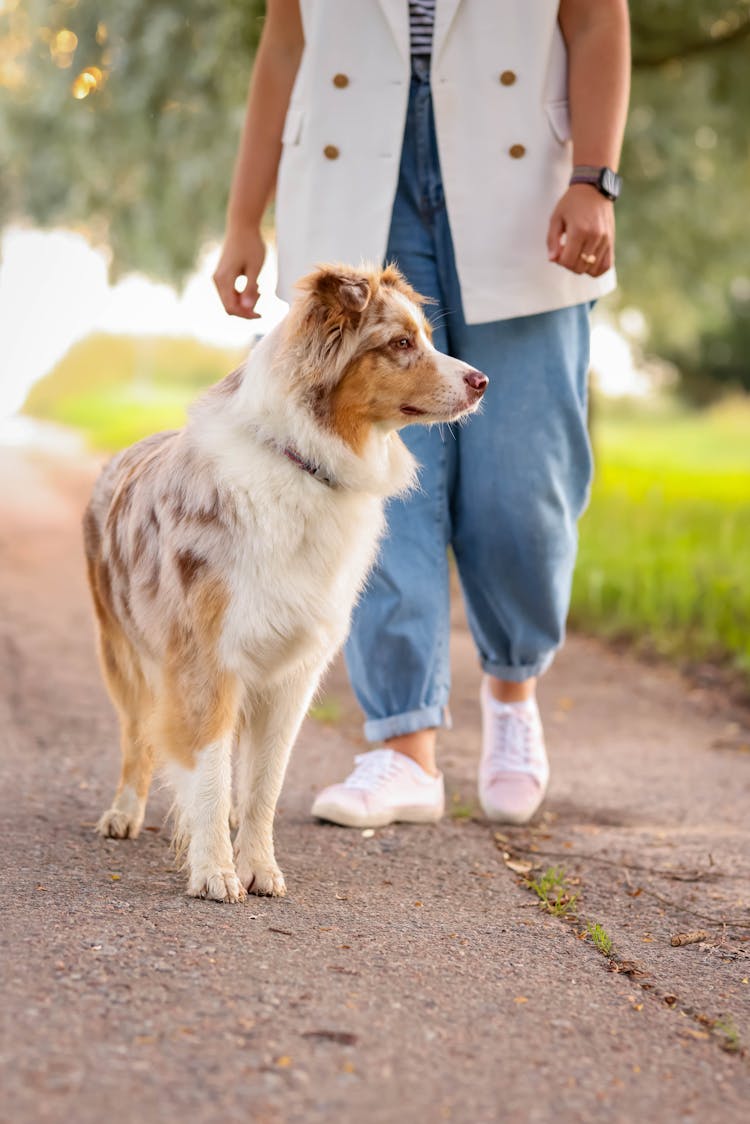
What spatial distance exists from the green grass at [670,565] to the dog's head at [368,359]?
3.67 meters

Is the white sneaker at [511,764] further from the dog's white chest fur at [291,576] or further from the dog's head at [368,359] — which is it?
the dog's head at [368,359]

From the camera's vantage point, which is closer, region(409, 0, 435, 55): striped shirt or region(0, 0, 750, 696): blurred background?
region(409, 0, 435, 55): striped shirt

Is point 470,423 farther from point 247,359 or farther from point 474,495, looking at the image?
point 247,359

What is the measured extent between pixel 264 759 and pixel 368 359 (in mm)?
1016

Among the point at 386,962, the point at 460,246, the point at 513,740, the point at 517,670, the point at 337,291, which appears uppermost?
the point at 460,246

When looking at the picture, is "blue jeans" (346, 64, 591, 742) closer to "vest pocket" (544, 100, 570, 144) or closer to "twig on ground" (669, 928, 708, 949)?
"vest pocket" (544, 100, 570, 144)

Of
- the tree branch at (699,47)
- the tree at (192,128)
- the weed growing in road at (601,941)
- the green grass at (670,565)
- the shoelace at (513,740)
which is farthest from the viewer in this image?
the tree branch at (699,47)

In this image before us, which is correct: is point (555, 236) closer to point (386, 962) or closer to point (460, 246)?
point (460, 246)

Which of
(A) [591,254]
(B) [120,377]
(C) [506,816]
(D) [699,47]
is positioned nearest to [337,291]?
(A) [591,254]

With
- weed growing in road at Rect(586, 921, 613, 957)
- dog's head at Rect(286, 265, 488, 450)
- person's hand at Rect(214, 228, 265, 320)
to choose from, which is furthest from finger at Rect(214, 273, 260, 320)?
weed growing in road at Rect(586, 921, 613, 957)

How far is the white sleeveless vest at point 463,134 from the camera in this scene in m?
3.67

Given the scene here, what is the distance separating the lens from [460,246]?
3725mm

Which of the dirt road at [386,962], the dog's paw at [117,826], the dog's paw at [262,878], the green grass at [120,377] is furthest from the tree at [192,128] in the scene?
the green grass at [120,377]

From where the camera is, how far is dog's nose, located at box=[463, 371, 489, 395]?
10.3 ft
